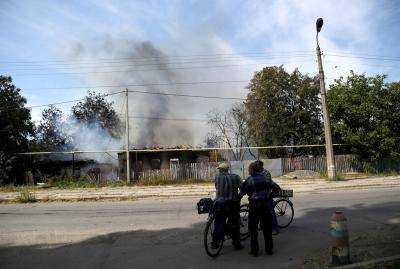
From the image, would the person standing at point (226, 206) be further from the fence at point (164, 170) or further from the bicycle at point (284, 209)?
the fence at point (164, 170)

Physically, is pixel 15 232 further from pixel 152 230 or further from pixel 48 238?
pixel 152 230

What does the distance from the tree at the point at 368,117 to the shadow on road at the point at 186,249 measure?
58.0 ft

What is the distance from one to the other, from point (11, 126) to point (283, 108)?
20.6 m

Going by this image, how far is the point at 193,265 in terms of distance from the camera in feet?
25.1

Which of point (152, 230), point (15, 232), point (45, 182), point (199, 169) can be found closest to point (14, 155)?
point (45, 182)

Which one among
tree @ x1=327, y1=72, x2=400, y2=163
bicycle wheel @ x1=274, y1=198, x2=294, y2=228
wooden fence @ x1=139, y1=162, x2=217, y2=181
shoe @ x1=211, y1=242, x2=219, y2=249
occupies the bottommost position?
shoe @ x1=211, y1=242, x2=219, y2=249

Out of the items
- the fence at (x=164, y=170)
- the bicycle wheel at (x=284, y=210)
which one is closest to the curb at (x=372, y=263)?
the bicycle wheel at (x=284, y=210)

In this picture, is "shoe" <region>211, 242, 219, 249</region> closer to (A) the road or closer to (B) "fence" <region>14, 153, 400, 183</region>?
(A) the road

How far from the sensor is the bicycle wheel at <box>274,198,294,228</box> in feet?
35.0

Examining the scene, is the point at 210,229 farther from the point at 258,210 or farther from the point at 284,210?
the point at 284,210

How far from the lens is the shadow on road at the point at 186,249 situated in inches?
307

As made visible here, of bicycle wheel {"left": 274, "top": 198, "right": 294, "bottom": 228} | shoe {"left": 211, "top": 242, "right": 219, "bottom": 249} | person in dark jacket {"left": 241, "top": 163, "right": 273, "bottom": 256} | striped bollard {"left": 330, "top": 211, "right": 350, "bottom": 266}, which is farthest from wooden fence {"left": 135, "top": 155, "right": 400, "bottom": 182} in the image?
striped bollard {"left": 330, "top": 211, "right": 350, "bottom": 266}

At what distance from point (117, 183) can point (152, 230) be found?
16.9 metres

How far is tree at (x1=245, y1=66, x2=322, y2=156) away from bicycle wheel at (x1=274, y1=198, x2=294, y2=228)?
2594 cm
